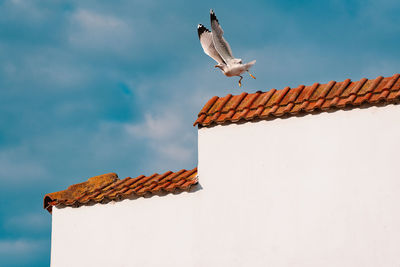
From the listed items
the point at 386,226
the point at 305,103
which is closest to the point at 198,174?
the point at 305,103

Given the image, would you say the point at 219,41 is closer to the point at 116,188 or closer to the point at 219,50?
the point at 219,50

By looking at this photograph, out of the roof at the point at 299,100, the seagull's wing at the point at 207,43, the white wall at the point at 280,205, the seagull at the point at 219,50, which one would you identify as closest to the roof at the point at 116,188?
the white wall at the point at 280,205

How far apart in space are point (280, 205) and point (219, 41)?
2.85m

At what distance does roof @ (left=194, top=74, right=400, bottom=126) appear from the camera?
29.8 feet

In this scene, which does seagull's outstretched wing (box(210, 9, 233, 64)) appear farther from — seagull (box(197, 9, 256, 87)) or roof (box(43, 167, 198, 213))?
roof (box(43, 167, 198, 213))

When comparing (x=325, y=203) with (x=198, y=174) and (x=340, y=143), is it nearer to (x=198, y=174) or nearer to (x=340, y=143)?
(x=340, y=143)

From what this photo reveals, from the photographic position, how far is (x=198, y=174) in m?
10.1

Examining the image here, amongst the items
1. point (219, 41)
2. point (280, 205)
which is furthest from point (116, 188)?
point (280, 205)

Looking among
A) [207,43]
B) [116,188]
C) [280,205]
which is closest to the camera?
[280,205]

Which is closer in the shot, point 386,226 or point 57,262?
point 386,226

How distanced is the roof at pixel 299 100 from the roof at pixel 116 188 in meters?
1.02

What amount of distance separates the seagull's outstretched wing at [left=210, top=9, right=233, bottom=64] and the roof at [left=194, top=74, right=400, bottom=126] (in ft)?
2.16

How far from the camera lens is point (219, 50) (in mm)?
10531

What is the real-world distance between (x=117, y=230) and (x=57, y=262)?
1.36 m
